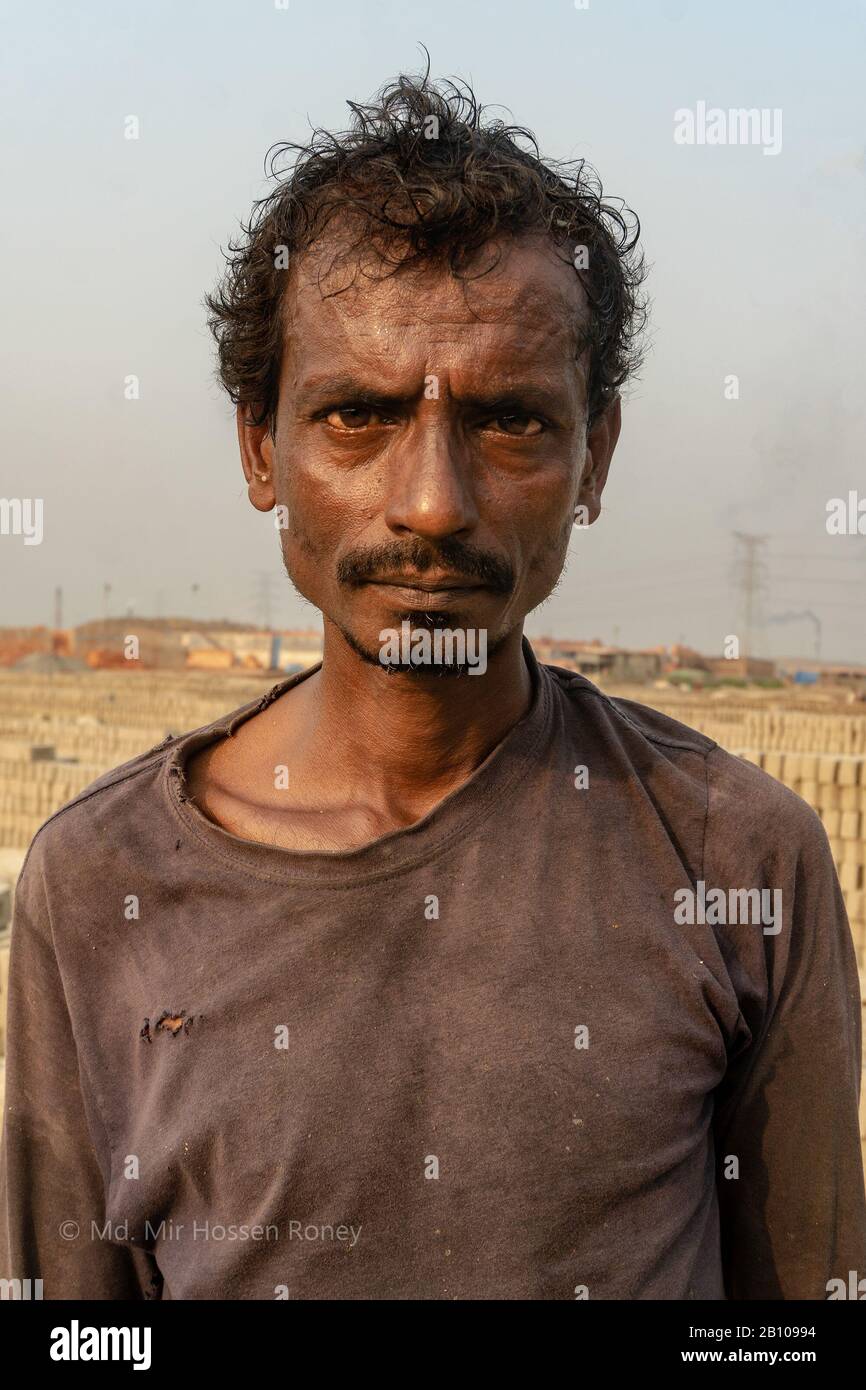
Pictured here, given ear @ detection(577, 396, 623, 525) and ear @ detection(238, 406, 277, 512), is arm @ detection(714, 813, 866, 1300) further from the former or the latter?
ear @ detection(238, 406, 277, 512)

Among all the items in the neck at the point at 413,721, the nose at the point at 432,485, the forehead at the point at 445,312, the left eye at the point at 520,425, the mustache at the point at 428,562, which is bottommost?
the neck at the point at 413,721

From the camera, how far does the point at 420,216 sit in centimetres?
184

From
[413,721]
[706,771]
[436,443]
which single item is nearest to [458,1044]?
[413,721]

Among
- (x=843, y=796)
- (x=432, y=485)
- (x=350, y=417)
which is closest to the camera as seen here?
(x=432, y=485)

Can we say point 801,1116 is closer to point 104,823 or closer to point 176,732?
point 104,823

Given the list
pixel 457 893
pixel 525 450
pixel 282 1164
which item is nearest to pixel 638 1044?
pixel 457 893

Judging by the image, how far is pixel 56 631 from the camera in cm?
6744

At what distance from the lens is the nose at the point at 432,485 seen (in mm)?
1761

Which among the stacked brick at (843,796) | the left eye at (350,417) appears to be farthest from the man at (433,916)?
the stacked brick at (843,796)

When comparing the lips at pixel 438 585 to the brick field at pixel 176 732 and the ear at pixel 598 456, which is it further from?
the brick field at pixel 176 732

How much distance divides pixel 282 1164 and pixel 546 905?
0.53 metres

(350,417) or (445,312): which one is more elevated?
(445,312)

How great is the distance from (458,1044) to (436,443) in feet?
2.82

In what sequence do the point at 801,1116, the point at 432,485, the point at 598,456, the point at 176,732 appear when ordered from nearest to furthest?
1. the point at 432,485
2. the point at 801,1116
3. the point at 598,456
4. the point at 176,732
